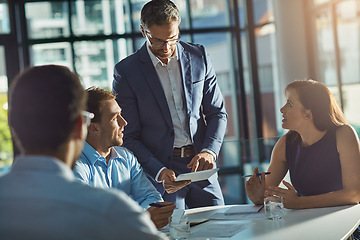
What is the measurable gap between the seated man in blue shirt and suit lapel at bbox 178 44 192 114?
437 millimetres

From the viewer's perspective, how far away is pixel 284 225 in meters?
2.06

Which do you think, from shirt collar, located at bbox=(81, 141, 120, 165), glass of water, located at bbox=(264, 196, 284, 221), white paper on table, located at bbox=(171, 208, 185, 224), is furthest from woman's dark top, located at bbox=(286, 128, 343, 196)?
shirt collar, located at bbox=(81, 141, 120, 165)

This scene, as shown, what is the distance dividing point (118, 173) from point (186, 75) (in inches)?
28.2

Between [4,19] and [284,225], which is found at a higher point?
[4,19]

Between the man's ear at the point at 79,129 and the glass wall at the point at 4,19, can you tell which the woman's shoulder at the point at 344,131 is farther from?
the glass wall at the point at 4,19

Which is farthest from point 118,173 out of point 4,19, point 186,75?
point 4,19

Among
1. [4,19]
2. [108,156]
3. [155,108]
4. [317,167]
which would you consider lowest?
[317,167]

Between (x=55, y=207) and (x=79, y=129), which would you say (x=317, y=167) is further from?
(x=55, y=207)

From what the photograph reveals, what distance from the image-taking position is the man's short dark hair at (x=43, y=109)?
1.10m

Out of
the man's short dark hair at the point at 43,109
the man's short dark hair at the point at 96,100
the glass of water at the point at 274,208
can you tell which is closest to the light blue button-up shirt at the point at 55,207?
the man's short dark hair at the point at 43,109

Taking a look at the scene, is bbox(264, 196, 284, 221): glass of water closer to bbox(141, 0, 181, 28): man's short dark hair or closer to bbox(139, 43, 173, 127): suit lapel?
bbox(139, 43, 173, 127): suit lapel

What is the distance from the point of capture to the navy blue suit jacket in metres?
2.85

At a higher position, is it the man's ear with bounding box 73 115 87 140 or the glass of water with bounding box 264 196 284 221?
the man's ear with bounding box 73 115 87 140

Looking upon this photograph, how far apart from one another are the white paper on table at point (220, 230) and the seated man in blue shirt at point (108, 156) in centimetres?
43
